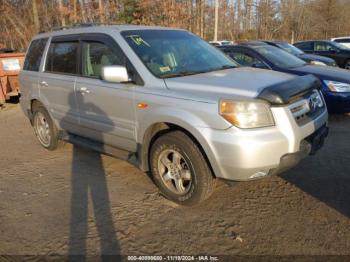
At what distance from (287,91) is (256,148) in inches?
26.4

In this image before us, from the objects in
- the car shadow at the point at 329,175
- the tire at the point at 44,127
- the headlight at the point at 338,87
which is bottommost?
the car shadow at the point at 329,175

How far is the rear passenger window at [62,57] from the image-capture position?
4.75m

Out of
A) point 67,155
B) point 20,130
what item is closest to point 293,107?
point 67,155

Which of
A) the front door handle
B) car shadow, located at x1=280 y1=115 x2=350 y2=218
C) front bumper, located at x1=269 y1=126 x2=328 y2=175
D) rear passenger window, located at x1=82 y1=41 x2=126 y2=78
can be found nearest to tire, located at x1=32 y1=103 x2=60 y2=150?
the front door handle

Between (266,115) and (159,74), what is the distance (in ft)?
4.27

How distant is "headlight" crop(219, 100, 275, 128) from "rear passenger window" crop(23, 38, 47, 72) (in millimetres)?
3635

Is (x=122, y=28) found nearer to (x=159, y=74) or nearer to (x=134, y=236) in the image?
(x=159, y=74)

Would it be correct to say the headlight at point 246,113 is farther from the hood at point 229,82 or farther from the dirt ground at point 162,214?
the dirt ground at point 162,214

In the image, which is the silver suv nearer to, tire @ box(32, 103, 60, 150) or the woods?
tire @ box(32, 103, 60, 150)

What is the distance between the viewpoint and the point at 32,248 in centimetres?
311

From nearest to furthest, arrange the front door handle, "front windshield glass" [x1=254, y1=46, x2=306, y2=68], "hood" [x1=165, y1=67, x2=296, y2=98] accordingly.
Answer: "hood" [x1=165, y1=67, x2=296, y2=98]
the front door handle
"front windshield glass" [x1=254, y1=46, x2=306, y2=68]

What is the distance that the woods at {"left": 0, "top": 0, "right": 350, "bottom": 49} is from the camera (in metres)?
24.7

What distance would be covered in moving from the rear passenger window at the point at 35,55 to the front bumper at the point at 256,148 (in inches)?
140

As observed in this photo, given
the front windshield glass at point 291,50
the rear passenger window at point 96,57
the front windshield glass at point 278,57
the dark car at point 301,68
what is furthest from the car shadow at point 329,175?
the front windshield glass at point 291,50
